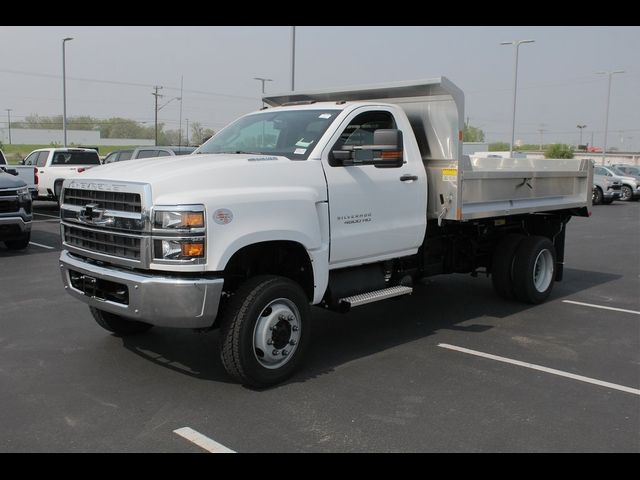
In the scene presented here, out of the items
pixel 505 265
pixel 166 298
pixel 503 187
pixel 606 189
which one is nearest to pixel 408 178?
pixel 503 187

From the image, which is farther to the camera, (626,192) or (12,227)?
(626,192)

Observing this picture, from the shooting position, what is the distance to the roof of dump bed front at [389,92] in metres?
6.41

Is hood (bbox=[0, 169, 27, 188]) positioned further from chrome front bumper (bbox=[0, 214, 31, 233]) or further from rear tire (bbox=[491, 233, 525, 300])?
rear tire (bbox=[491, 233, 525, 300])

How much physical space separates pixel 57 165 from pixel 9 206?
817 cm

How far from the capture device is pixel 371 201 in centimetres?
578

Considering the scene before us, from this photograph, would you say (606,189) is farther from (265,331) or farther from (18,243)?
(265,331)

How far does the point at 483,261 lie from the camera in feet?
26.8

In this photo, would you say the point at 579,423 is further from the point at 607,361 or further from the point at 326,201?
the point at 326,201

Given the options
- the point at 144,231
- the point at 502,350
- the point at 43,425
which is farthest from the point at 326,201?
the point at 43,425

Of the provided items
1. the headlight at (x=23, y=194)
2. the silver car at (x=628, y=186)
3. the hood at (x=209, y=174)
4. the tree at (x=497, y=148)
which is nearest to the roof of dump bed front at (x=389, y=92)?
the hood at (x=209, y=174)

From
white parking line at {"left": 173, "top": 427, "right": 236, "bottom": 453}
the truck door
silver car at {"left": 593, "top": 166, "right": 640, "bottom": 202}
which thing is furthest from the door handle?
silver car at {"left": 593, "top": 166, "right": 640, "bottom": 202}

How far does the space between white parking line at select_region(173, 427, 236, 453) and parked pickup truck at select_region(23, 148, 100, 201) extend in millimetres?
15490

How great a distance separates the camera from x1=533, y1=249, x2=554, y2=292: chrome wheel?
820 centimetres
